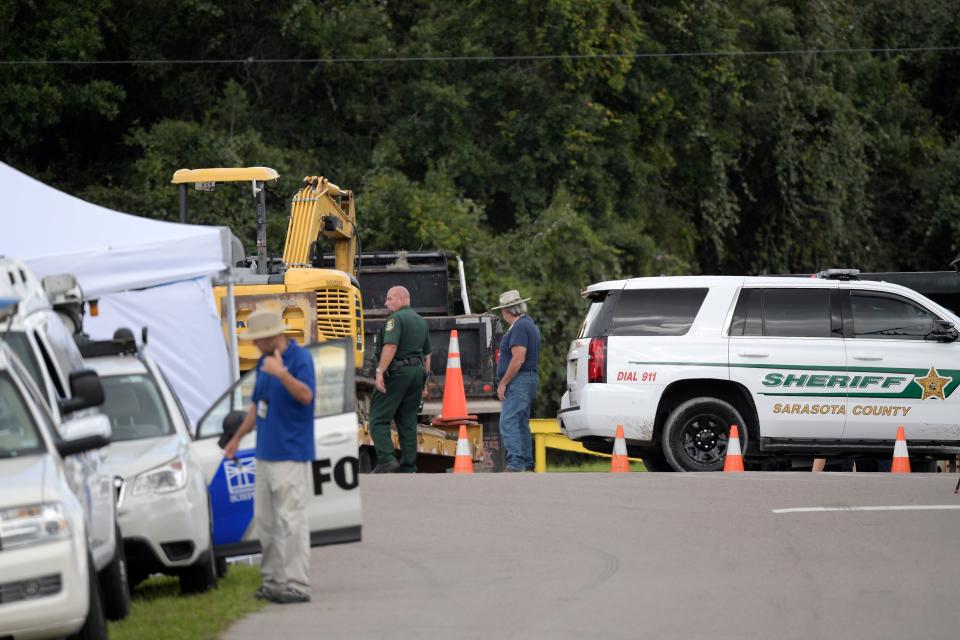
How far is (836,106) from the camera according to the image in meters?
40.4

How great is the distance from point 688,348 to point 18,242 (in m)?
7.24

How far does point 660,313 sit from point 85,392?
9396 mm

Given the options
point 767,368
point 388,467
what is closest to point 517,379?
point 388,467

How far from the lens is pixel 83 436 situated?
9219 millimetres

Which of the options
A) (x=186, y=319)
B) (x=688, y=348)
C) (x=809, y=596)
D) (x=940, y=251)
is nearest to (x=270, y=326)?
(x=809, y=596)

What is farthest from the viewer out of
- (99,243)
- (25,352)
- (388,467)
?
(388,467)

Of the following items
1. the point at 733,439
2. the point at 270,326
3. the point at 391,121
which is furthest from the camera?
the point at 391,121

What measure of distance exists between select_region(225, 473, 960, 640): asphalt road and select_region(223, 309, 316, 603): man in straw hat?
29 cm

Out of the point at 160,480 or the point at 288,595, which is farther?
the point at 160,480

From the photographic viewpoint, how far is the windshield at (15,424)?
919 cm

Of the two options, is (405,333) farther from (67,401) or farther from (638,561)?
(67,401)

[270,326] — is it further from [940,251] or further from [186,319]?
[940,251]

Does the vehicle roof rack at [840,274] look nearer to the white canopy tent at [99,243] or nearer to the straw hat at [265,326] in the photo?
the white canopy tent at [99,243]

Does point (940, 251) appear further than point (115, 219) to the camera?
Yes
